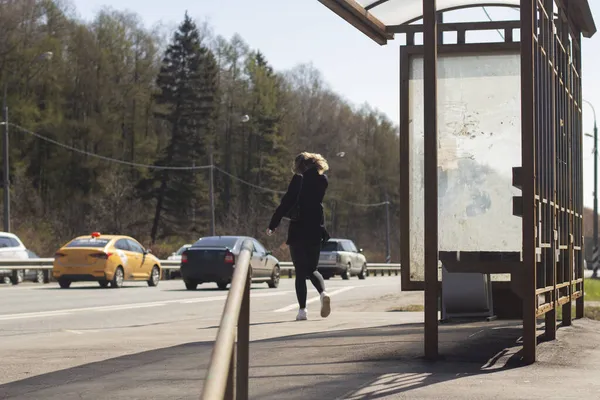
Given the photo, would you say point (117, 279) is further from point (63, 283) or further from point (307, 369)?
point (307, 369)

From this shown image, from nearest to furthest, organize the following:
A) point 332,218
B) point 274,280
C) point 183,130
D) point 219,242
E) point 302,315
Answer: point 302,315 → point 219,242 → point 274,280 → point 183,130 → point 332,218

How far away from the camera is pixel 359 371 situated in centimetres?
761

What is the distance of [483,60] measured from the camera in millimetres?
11023

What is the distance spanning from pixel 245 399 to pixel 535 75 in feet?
14.4

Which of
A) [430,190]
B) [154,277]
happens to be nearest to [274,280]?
[154,277]

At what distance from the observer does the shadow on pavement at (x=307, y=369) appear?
686cm

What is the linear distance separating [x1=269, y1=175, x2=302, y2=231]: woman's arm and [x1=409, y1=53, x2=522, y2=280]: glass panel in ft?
8.35

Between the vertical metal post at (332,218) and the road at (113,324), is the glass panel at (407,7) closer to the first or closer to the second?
the road at (113,324)

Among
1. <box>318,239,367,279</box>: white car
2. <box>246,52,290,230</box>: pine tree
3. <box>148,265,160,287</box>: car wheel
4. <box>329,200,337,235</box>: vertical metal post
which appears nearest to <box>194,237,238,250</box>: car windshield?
<box>148,265,160,287</box>: car wheel

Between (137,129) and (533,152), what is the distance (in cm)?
7461

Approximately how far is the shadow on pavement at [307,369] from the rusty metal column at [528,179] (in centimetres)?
33

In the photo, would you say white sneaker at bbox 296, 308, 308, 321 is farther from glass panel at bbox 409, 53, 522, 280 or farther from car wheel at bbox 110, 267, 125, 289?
car wheel at bbox 110, 267, 125, 289

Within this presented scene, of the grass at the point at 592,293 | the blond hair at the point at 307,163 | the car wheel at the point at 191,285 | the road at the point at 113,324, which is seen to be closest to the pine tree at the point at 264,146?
the grass at the point at 592,293

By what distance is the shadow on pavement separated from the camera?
6855 mm
